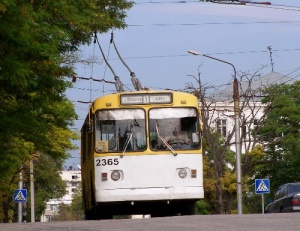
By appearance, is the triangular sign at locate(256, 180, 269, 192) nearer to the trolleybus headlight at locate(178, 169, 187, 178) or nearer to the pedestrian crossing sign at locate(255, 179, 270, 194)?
the pedestrian crossing sign at locate(255, 179, 270, 194)

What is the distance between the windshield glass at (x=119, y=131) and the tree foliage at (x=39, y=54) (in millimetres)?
1738

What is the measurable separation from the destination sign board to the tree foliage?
71.4 inches

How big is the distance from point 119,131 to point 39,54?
3.94 metres

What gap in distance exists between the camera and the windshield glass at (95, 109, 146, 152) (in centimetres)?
2500

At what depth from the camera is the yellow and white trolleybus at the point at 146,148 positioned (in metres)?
25.0

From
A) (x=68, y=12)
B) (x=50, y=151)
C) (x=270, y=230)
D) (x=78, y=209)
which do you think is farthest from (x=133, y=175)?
(x=78, y=209)

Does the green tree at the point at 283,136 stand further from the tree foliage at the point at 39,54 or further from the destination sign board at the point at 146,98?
the destination sign board at the point at 146,98

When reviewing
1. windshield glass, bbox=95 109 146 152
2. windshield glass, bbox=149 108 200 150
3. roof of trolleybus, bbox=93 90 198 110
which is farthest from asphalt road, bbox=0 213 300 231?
roof of trolleybus, bbox=93 90 198 110

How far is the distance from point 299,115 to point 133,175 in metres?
50.3

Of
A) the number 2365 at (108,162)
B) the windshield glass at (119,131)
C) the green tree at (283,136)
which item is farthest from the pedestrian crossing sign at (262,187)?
the green tree at (283,136)

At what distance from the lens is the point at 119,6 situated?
29766 millimetres

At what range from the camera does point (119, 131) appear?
2494cm

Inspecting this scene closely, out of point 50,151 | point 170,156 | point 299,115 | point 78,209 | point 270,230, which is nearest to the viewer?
point 270,230

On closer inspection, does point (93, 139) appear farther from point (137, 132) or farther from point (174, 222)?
point (174, 222)
